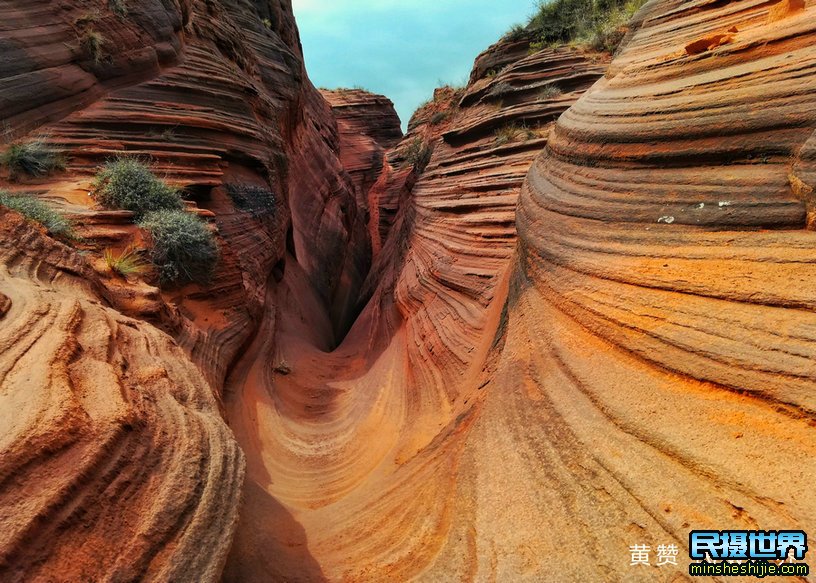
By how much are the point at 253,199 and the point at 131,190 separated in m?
2.99

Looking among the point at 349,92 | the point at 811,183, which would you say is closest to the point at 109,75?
the point at 811,183

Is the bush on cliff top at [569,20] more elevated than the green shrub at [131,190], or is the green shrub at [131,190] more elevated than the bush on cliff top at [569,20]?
the bush on cliff top at [569,20]

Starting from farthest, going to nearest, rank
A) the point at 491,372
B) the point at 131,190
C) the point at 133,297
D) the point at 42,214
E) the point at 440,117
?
the point at 440,117, the point at 131,190, the point at 42,214, the point at 133,297, the point at 491,372

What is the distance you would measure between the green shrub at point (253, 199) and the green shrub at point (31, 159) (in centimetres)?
266

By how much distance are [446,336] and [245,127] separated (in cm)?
671

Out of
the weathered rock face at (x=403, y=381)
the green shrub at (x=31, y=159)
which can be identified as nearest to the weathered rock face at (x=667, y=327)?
the weathered rock face at (x=403, y=381)

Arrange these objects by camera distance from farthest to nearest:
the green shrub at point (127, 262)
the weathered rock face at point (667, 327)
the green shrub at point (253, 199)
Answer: the green shrub at point (253, 199)
the green shrub at point (127, 262)
the weathered rock face at point (667, 327)

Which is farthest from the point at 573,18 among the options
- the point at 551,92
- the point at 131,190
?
the point at 131,190

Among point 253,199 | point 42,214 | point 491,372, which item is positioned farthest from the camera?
point 253,199

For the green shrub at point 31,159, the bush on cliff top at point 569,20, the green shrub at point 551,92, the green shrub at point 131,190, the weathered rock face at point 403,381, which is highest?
the bush on cliff top at point 569,20

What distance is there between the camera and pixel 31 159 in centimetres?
616

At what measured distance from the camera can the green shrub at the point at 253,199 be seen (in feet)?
27.9

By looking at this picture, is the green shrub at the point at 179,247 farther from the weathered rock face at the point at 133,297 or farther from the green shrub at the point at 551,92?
the green shrub at the point at 551,92

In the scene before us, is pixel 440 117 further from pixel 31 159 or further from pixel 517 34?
pixel 31 159
